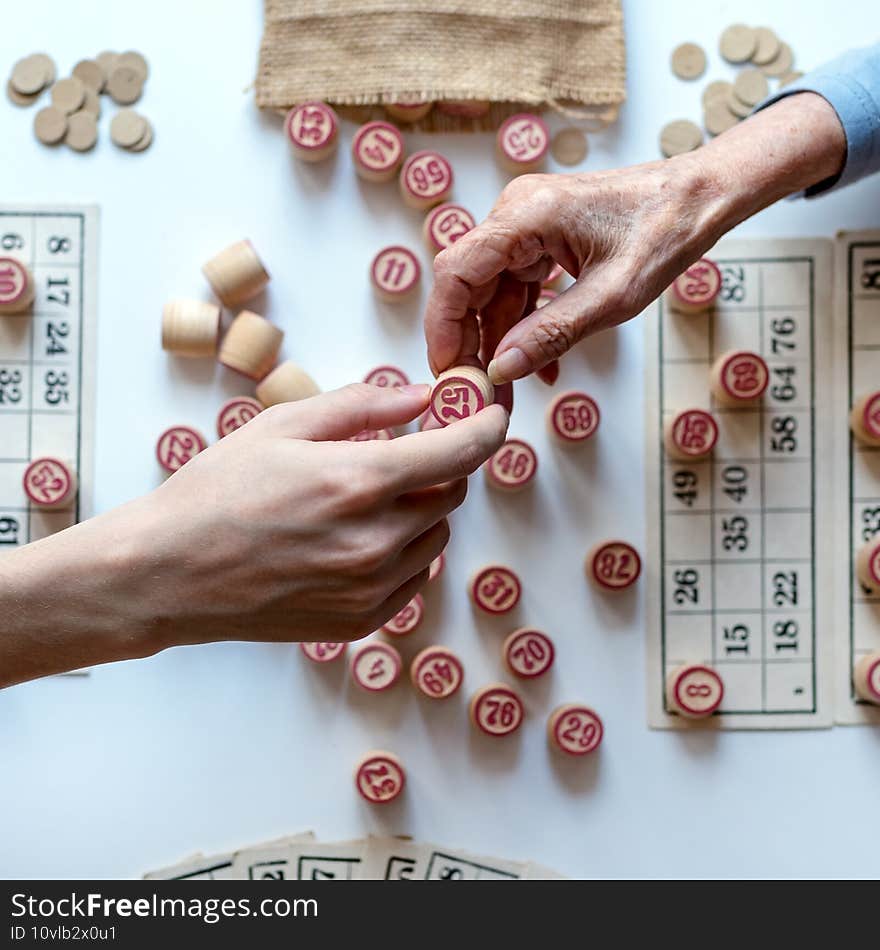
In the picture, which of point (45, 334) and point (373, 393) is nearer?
point (373, 393)

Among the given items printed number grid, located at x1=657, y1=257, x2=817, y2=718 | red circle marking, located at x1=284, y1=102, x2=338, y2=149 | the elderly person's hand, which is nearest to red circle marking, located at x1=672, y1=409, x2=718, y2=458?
printed number grid, located at x1=657, y1=257, x2=817, y2=718

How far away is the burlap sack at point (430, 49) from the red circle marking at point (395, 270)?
0.20 metres

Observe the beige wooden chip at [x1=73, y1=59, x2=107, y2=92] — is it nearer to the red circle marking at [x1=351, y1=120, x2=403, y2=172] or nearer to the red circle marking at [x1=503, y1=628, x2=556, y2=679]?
the red circle marking at [x1=351, y1=120, x2=403, y2=172]

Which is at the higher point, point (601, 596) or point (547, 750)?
point (601, 596)

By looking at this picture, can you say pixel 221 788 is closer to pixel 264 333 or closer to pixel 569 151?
pixel 264 333

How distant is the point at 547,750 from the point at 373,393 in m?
0.63

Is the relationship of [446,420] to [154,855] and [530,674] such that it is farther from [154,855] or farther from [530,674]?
[154,855]

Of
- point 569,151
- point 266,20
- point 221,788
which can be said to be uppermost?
point 266,20

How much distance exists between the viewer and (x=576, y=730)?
124 cm

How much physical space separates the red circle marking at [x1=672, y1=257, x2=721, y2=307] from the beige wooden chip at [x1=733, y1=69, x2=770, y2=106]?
0.79ft

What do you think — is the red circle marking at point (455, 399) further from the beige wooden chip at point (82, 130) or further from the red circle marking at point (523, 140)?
the beige wooden chip at point (82, 130)

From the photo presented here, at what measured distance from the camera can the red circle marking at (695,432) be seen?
4.03 feet

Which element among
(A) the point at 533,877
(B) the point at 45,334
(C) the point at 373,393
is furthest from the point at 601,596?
(B) the point at 45,334

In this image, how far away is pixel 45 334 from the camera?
1.27 meters
